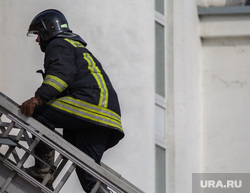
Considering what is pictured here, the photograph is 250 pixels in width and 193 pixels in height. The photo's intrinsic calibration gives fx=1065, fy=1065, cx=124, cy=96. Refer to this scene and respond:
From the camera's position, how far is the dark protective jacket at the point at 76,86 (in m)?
11.1

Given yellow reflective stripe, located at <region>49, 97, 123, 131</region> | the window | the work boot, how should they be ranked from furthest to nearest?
the window < yellow reflective stripe, located at <region>49, 97, 123, 131</region> < the work boot

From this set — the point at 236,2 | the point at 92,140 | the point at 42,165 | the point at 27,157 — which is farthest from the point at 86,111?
the point at 236,2

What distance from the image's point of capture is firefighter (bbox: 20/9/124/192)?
36.6 ft

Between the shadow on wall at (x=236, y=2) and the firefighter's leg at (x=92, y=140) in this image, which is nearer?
the firefighter's leg at (x=92, y=140)

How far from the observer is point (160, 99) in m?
17.8

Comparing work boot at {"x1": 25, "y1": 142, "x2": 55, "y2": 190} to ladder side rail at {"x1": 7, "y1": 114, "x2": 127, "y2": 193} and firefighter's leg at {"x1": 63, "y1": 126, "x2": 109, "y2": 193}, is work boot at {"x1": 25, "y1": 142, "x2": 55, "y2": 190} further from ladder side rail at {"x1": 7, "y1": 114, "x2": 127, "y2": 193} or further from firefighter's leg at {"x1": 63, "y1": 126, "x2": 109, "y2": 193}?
ladder side rail at {"x1": 7, "y1": 114, "x2": 127, "y2": 193}

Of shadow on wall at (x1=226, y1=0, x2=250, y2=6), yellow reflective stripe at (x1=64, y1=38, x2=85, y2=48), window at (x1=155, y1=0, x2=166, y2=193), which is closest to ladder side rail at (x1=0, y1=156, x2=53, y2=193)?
yellow reflective stripe at (x1=64, y1=38, x2=85, y2=48)

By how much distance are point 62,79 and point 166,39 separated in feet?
23.5

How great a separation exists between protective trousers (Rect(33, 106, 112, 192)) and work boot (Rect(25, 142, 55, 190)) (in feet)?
0.78

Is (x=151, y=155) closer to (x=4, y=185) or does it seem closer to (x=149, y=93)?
(x=149, y=93)

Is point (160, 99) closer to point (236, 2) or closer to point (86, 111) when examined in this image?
point (236, 2)

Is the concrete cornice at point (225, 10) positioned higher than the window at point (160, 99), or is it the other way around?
the concrete cornice at point (225, 10)

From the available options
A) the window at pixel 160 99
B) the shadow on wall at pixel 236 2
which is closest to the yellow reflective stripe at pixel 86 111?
the window at pixel 160 99

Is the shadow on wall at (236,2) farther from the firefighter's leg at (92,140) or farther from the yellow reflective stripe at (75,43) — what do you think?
the firefighter's leg at (92,140)
